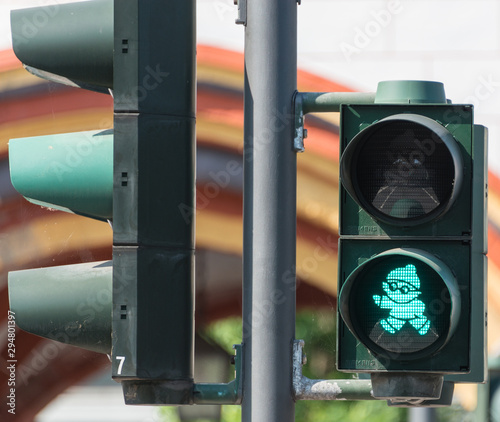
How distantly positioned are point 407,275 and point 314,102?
623 mm

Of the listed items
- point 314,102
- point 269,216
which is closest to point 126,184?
point 269,216

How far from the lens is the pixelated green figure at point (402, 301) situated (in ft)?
9.19

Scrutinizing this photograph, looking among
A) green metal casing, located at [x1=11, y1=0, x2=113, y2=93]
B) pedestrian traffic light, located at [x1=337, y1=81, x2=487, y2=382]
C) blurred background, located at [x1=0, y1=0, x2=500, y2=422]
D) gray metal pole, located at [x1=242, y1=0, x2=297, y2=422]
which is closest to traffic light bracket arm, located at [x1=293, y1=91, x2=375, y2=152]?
gray metal pole, located at [x1=242, y1=0, x2=297, y2=422]

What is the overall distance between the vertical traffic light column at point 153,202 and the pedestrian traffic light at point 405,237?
1.61ft

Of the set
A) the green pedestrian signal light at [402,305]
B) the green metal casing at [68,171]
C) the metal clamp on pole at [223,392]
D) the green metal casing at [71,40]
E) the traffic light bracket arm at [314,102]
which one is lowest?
the metal clamp on pole at [223,392]

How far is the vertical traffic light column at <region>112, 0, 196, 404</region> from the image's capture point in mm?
2967

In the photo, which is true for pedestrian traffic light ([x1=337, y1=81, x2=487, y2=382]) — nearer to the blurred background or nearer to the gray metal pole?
the gray metal pole

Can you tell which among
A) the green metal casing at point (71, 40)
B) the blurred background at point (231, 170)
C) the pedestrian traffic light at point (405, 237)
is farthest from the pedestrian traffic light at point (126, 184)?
the blurred background at point (231, 170)

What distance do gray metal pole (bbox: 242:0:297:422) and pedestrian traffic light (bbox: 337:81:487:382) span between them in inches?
9.5

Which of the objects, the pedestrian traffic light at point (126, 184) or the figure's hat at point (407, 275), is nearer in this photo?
the figure's hat at point (407, 275)

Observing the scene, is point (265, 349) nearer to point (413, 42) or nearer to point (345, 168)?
point (345, 168)

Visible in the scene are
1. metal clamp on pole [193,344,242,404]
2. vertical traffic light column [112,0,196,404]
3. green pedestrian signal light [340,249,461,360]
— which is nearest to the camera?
green pedestrian signal light [340,249,461,360]

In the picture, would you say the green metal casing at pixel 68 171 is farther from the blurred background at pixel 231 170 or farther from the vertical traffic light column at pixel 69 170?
the blurred background at pixel 231 170

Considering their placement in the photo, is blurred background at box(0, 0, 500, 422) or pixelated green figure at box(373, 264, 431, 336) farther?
blurred background at box(0, 0, 500, 422)
